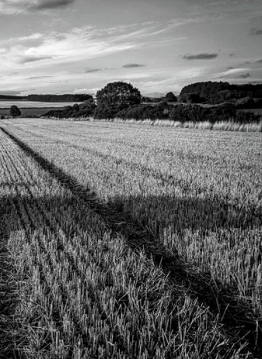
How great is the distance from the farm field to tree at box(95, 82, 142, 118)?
2106 inches

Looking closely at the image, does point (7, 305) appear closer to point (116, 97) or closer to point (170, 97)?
point (116, 97)

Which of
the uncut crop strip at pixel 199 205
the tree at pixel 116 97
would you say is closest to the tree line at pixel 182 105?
the tree at pixel 116 97

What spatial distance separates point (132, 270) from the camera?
148 inches

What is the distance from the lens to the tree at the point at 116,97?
6101cm

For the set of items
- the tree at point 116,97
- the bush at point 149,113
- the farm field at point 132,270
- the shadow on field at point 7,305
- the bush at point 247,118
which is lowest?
the shadow on field at point 7,305

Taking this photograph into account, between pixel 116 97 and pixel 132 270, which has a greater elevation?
pixel 116 97

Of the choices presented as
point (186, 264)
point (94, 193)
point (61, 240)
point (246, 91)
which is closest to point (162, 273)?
point (186, 264)

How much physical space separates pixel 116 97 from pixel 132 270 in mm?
65075

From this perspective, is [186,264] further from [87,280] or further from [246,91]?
[246,91]

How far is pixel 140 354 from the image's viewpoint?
7.55ft

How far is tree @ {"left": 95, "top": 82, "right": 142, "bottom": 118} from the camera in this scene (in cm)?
6101

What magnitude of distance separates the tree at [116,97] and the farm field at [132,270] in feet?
175

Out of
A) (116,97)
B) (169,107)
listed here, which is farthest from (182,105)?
(116,97)

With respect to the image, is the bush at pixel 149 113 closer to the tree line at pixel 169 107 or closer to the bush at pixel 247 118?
the tree line at pixel 169 107
